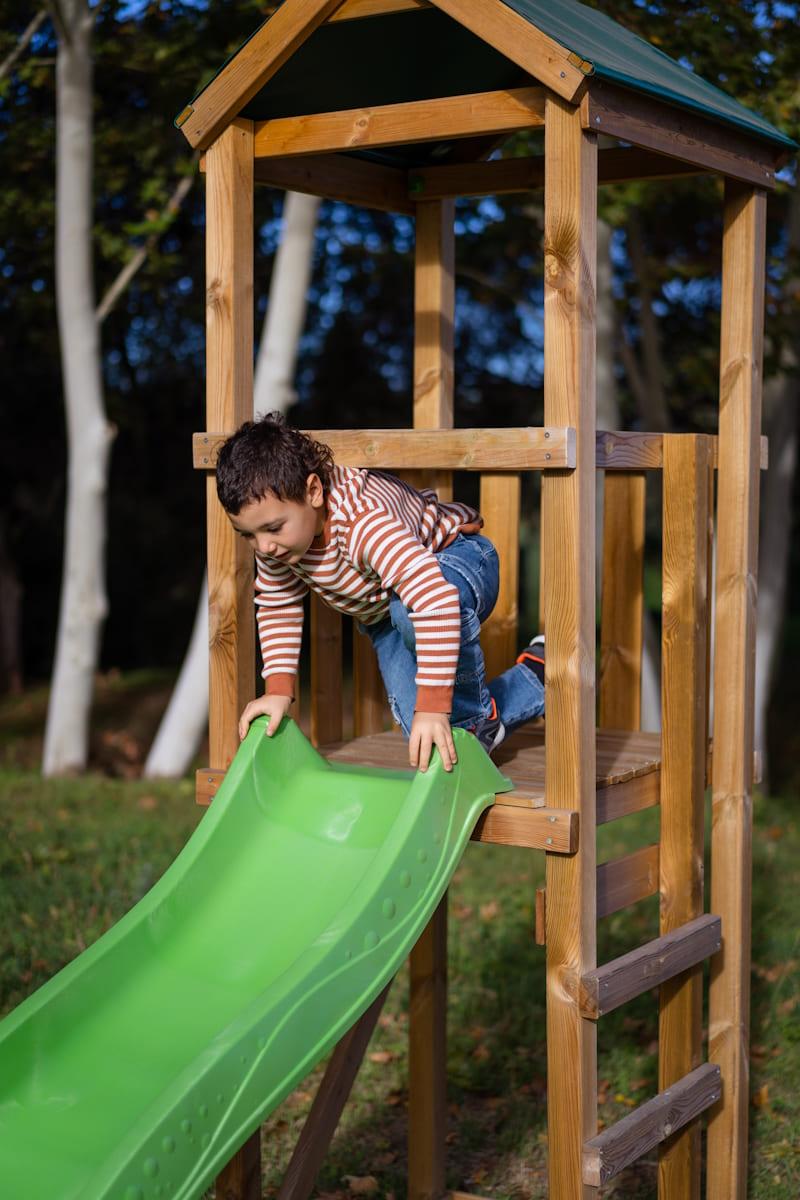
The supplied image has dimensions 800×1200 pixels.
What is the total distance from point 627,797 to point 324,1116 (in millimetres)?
1271

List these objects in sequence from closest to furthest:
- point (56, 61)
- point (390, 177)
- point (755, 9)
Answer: point (390, 177)
point (755, 9)
point (56, 61)

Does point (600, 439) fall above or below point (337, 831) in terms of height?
above

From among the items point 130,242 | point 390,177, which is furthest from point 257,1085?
point 130,242

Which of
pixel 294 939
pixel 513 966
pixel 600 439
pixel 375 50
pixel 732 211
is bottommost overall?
pixel 513 966

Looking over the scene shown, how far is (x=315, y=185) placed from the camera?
4.22m

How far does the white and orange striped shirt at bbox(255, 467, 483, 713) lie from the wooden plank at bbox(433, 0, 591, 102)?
1011mm

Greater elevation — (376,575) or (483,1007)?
(376,575)

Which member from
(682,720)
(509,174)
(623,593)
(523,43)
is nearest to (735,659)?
(682,720)

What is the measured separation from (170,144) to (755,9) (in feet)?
14.6

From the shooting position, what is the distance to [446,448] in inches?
133

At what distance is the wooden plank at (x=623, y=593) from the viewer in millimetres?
4188

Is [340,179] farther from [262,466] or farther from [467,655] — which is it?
[467,655]

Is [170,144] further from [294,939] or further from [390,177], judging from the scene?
[294,939]

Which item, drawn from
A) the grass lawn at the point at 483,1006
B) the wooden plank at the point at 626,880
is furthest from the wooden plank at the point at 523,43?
the grass lawn at the point at 483,1006
